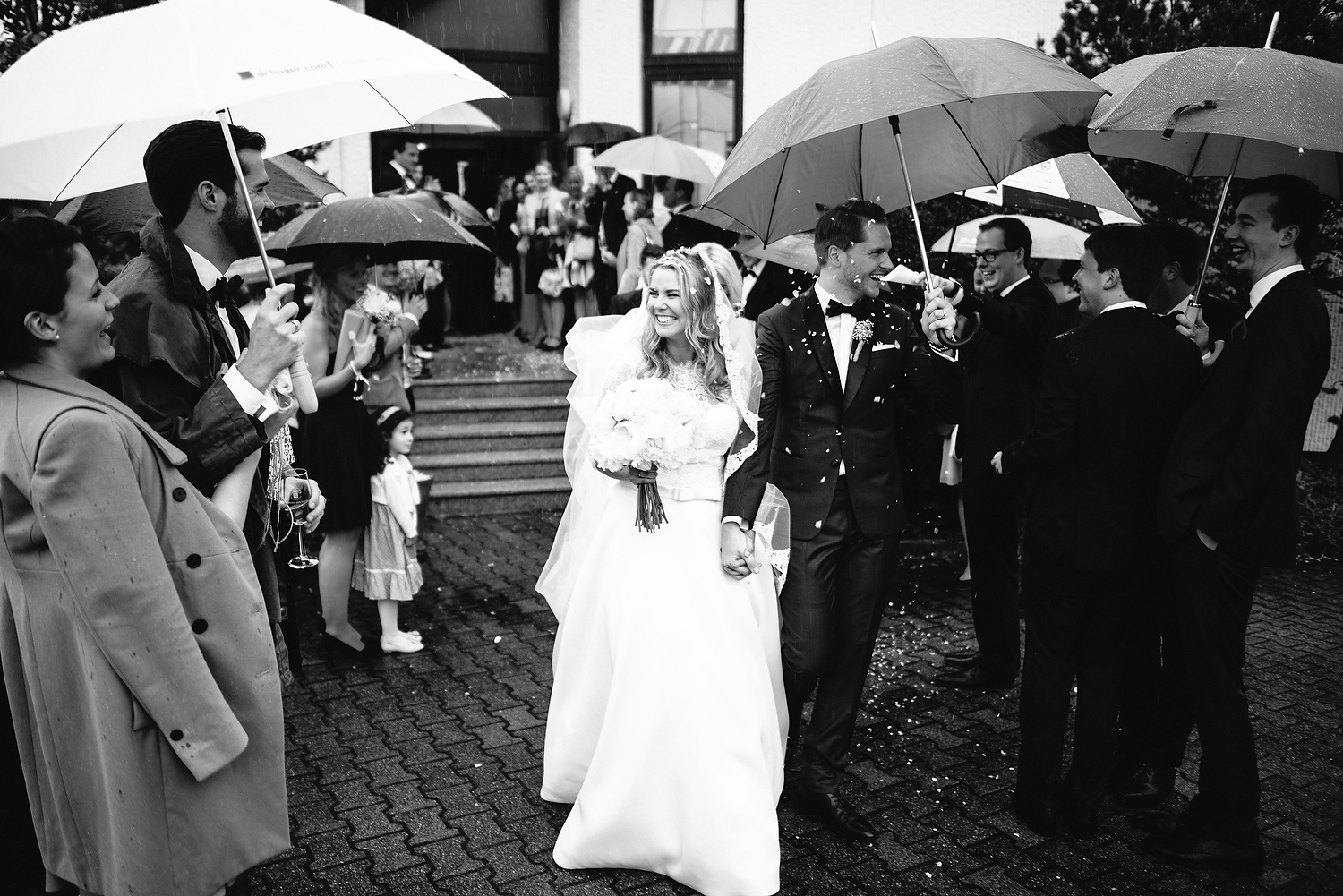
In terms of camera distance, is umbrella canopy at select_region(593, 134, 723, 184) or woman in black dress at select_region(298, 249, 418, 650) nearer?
→ woman in black dress at select_region(298, 249, 418, 650)

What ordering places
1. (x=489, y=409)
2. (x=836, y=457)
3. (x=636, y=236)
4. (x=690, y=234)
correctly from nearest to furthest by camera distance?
(x=836, y=457)
(x=690, y=234)
(x=489, y=409)
(x=636, y=236)

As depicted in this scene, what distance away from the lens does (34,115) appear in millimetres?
2891

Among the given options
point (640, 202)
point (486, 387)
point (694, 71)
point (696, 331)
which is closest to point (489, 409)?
point (486, 387)

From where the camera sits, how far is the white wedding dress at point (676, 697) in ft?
11.5

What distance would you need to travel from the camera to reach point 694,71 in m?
13.3

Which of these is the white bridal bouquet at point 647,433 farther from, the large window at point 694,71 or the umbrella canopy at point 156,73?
the large window at point 694,71

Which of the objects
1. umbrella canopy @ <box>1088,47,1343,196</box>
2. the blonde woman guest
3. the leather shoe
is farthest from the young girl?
the blonde woman guest

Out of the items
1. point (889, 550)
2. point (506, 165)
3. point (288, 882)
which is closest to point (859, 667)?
point (889, 550)

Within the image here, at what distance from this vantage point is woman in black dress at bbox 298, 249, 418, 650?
5.54 metres

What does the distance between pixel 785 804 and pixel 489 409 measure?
21.6 ft

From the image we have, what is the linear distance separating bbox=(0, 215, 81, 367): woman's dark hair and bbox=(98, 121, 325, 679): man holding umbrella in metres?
0.38

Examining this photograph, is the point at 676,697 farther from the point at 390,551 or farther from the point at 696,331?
the point at 390,551

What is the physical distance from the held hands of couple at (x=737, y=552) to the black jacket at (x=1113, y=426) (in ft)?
3.97

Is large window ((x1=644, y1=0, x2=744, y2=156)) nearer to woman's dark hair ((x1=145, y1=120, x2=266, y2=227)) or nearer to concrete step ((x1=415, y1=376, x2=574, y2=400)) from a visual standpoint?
concrete step ((x1=415, y1=376, x2=574, y2=400))
